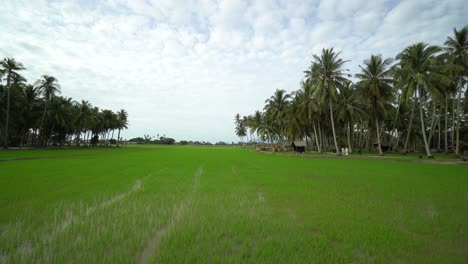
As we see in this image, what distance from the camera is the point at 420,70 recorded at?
23.2 meters

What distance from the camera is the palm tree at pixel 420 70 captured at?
22.3m

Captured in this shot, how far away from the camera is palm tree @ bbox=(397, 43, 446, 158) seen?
73.3 ft

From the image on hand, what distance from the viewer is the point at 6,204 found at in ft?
17.2

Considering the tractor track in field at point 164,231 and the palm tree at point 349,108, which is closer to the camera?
the tractor track in field at point 164,231

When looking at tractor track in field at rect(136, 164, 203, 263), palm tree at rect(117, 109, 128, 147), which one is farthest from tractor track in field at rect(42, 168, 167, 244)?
palm tree at rect(117, 109, 128, 147)

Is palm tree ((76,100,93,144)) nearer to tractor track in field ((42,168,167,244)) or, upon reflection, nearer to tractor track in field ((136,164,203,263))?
tractor track in field ((42,168,167,244))

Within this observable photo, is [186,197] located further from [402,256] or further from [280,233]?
[402,256]

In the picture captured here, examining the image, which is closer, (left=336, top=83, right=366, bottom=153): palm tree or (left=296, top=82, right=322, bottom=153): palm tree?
(left=336, top=83, right=366, bottom=153): palm tree

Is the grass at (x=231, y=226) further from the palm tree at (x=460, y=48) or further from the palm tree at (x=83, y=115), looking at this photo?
the palm tree at (x=83, y=115)

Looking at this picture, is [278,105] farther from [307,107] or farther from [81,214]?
[81,214]

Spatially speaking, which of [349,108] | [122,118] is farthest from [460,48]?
[122,118]

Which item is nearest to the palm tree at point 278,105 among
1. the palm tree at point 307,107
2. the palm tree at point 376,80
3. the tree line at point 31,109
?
the palm tree at point 307,107

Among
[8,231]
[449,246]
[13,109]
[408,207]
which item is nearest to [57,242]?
[8,231]

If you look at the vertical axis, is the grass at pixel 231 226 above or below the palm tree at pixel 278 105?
below
